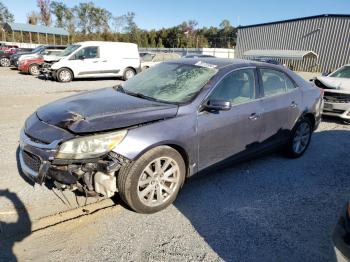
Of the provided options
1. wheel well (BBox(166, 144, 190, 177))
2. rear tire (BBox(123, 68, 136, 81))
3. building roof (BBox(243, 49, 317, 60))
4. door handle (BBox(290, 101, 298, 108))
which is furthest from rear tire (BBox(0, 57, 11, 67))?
wheel well (BBox(166, 144, 190, 177))

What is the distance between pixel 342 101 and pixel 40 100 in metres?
8.63

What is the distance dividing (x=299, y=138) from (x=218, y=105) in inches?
97.0

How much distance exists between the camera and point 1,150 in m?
4.97

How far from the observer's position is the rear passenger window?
451 cm

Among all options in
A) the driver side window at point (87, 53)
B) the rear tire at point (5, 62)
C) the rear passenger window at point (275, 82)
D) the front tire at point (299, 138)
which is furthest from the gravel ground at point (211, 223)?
the rear tire at point (5, 62)

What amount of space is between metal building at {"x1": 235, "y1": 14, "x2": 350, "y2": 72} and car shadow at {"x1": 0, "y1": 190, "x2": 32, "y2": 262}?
2693 centimetres

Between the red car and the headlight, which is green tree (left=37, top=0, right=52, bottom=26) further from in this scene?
the headlight

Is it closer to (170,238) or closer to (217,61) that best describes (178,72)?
(217,61)

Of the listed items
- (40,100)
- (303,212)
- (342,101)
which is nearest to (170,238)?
(303,212)

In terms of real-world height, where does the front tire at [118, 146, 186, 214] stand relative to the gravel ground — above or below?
above

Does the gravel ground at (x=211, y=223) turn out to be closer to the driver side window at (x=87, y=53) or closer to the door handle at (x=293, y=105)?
the door handle at (x=293, y=105)

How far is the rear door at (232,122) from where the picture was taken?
12.0 feet

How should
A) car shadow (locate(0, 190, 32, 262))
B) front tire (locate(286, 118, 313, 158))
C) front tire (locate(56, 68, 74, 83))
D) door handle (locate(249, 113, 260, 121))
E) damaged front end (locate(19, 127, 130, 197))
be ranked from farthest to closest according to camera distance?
1. front tire (locate(56, 68, 74, 83))
2. front tire (locate(286, 118, 313, 158))
3. door handle (locate(249, 113, 260, 121))
4. damaged front end (locate(19, 127, 130, 197))
5. car shadow (locate(0, 190, 32, 262))

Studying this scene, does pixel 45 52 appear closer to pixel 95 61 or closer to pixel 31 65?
pixel 31 65
